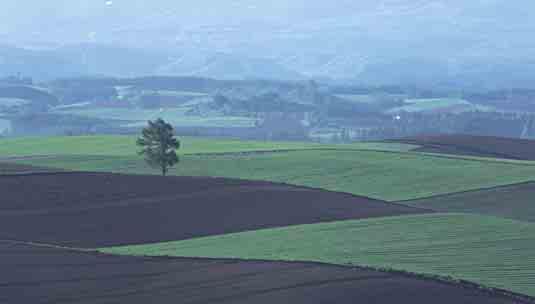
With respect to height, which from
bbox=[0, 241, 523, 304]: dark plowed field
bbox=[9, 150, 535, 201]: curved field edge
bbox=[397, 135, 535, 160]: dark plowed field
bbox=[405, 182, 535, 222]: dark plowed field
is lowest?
bbox=[0, 241, 523, 304]: dark plowed field

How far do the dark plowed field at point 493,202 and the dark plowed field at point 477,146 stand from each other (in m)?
17.6

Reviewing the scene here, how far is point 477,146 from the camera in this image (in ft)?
272

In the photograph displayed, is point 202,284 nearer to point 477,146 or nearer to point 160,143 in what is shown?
point 160,143

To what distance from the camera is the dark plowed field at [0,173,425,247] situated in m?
45.2

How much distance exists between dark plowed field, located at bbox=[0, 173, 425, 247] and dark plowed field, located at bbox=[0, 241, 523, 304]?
6812mm

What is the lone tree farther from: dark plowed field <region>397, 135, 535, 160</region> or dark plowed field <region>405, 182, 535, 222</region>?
dark plowed field <region>397, 135, 535, 160</region>

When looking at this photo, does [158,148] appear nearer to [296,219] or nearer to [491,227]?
[296,219]

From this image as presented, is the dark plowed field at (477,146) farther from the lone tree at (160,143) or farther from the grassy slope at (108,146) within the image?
the lone tree at (160,143)

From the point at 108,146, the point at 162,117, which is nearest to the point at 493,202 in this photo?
the point at 108,146

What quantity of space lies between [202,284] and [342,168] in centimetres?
3645

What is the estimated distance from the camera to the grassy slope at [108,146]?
81.6 meters

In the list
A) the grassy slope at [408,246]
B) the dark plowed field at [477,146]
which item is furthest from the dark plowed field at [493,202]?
the dark plowed field at [477,146]

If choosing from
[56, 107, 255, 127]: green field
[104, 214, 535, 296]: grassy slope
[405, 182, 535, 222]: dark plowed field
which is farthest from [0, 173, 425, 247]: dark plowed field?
[56, 107, 255, 127]: green field

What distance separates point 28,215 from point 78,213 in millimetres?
1911
